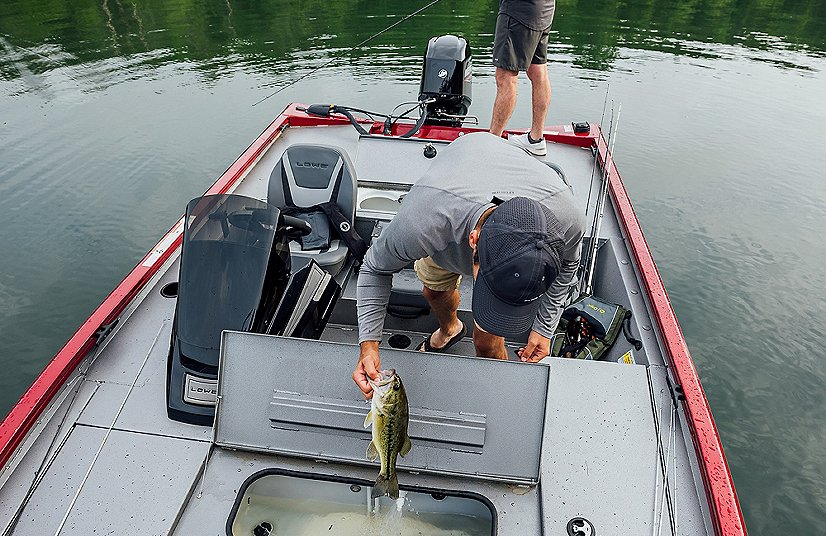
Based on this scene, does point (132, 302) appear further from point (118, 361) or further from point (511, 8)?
point (511, 8)

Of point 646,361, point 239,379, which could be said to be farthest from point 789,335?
point 239,379

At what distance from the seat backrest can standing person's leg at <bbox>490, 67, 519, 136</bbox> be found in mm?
1695

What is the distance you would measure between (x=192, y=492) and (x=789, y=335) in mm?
4907

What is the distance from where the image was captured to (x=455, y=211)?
79.6 inches

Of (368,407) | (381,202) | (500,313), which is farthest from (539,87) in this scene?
(368,407)

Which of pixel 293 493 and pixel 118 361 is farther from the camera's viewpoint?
pixel 118 361

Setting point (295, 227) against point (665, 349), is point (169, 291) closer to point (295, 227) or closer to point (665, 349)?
point (295, 227)

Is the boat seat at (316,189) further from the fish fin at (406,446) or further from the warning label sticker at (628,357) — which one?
the warning label sticker at (628,357)

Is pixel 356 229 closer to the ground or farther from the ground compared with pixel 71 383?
farther from the ground

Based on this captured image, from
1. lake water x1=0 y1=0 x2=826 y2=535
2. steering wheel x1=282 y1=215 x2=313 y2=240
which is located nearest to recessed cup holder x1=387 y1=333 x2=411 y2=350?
steering wheel x1=282 y1=215 x2=313 y2=240

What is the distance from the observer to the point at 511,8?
4230 millimetres

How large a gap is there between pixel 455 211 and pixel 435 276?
0.62 meters

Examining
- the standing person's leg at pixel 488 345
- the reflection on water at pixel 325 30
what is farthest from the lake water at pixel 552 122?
the standing person's leg at pixel 488 345

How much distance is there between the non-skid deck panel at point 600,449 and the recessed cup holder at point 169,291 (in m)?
2.17
